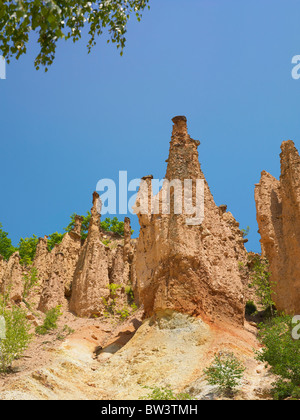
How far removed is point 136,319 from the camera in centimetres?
1928

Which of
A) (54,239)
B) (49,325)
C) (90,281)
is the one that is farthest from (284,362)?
(54,239)

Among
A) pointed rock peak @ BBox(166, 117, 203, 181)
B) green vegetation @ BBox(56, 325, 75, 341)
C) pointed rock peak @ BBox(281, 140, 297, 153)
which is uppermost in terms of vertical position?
pointed rock peak @ BBox(281, 140, 297, 153)

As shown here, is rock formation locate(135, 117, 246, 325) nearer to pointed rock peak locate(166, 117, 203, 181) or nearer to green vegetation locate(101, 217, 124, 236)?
pointed rock peak locate(166, 117, 203, 181)

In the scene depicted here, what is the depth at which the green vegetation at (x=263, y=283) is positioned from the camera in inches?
763

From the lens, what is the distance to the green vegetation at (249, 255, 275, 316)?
763 inches

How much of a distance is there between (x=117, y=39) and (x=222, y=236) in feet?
31.5

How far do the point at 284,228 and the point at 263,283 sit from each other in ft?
10.8

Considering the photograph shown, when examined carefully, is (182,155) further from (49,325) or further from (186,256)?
(49,325)

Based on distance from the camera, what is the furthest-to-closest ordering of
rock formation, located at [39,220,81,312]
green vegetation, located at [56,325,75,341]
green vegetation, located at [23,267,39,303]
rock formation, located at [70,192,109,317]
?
green vegetation, located at [23,267,39,303], rock formation, located at [39,220,81,312], rock formation, located at [70,192,109,317], green vegetation, located at [56,325,75,341]

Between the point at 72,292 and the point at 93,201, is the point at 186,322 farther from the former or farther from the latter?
the point at 93,201

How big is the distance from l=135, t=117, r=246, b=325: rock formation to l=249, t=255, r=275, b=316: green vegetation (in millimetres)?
3645

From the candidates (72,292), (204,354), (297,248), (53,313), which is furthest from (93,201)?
(204,354)

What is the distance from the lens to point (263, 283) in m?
20.6

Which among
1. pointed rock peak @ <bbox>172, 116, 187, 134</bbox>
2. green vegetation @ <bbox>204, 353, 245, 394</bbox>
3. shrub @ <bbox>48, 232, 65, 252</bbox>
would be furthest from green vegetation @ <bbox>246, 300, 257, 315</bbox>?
shrub @ <bbox>48, 232, 65, 252</bbox>
